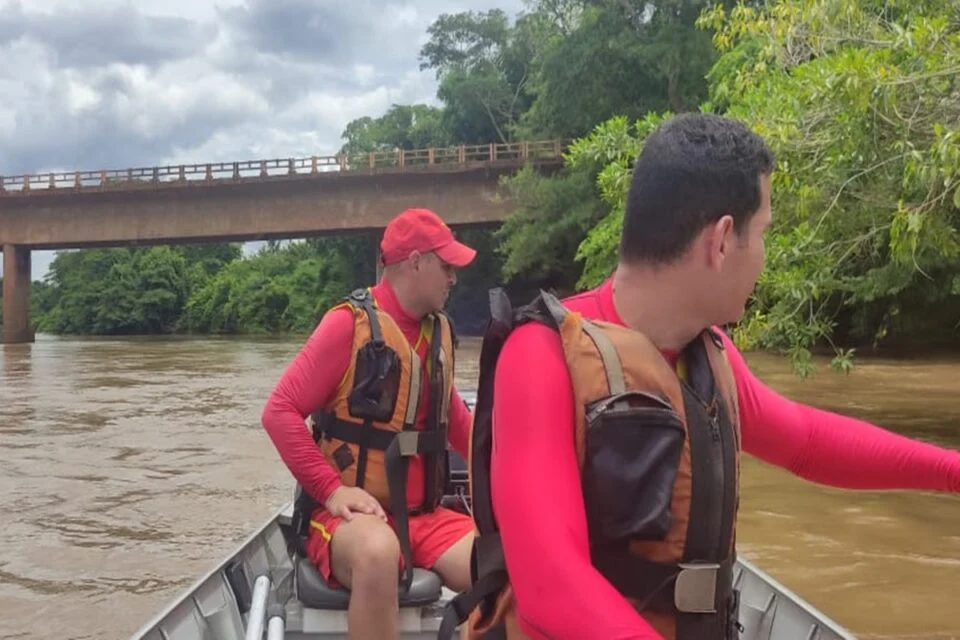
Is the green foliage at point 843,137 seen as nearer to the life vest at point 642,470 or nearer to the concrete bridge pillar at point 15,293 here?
the life vest at point 642,470

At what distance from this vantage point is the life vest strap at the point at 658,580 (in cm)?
148

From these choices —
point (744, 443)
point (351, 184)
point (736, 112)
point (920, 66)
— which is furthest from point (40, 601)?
point (351, 184)

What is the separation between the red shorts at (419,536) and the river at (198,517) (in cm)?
288

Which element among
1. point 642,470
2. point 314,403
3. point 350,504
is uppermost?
point 642,470

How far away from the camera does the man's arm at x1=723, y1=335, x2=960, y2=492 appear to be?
180 cm

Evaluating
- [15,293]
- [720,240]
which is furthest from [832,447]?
[15,293]

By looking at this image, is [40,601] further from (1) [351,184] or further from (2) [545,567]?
(1) [351,184]

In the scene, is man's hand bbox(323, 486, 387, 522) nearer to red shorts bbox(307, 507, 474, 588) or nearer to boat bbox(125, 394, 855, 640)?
red shorts bbox(307, 507, 474, 588)

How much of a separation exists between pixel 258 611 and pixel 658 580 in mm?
1812

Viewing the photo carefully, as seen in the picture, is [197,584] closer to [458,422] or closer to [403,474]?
[403,474]

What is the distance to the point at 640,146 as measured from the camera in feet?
24.2

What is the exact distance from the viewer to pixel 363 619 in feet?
9.62

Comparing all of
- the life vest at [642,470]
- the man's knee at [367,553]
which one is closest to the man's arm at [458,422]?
the man's knee at [367,553]

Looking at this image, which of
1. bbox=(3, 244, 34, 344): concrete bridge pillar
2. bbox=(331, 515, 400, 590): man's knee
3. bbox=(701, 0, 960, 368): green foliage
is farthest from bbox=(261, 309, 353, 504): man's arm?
bbox=(3, 244, 34, 344): concrete bridge pillar
